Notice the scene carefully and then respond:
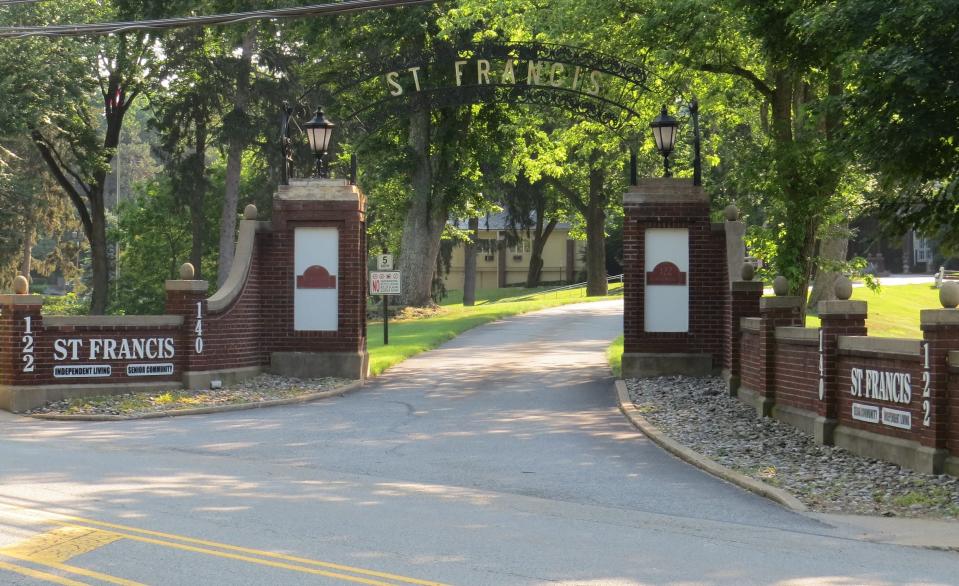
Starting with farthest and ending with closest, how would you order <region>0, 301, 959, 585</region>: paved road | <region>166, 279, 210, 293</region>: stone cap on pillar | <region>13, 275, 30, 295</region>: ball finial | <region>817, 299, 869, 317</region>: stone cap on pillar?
<region>166, 279, 210, 293</region>: stone cap on pillar
<region>13, 275, 30, 295</region>: ball finial
<region>817, 299, 869, 317</region>: stone cap on pillar
<region>0, 301, 959, 585</region>: paved road

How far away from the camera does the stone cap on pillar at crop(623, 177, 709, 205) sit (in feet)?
67.4

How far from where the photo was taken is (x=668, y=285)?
812 inches

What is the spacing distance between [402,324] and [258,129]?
10.1m

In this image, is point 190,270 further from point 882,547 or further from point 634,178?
point 882,547

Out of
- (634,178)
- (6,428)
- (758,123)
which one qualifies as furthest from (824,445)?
(758,123)

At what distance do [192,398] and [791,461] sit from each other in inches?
391

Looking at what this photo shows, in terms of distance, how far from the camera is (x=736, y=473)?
1217 cm

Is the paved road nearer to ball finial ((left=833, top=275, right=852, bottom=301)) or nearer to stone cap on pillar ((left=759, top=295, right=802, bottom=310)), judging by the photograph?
stone cap on pillar ((left=759, top=295, right=802, bottom=310))

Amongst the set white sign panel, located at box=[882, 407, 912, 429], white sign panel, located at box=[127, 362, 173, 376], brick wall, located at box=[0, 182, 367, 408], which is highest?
brick wall, located at box=[0, 182, 367, 408]

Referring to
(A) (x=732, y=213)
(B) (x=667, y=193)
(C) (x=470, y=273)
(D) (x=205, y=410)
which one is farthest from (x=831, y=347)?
(C) (x=470, y=273)

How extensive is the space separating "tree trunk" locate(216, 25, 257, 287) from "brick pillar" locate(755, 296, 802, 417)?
1098 inches

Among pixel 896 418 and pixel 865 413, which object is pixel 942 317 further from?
pixel 865 413

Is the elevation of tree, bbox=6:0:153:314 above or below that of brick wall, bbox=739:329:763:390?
above

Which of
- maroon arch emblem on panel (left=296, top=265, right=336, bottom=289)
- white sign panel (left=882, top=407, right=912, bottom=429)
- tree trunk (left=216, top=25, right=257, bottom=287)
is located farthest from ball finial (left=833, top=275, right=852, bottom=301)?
tree trunk (left=216, top=25, right=257, bottom=287)
